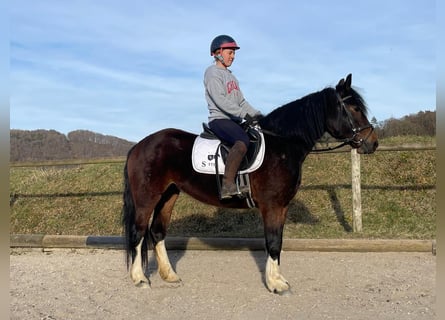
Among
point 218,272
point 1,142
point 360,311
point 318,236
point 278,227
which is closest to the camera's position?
point 1,142

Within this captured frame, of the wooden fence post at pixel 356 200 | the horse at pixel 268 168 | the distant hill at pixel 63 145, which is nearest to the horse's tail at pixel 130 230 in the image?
the horse at pixel 268 168

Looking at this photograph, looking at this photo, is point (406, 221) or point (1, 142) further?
point (406, 221)

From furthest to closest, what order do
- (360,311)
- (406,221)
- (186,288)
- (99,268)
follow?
(406,221) → (99,268) → (186,288) → (360,311)

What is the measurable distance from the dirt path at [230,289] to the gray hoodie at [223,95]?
1.99m

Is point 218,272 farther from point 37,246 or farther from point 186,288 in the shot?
point 37,246

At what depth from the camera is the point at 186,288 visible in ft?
16.8

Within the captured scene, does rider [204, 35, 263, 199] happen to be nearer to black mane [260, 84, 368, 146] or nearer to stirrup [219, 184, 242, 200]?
stirrup [219, 184, 242, 200]

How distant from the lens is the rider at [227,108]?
4.72m

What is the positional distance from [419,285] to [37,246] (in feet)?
19.6

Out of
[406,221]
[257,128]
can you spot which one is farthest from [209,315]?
[406,221]

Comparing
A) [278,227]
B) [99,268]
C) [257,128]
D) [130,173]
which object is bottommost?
[99,268]

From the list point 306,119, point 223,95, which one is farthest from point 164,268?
point 306,119

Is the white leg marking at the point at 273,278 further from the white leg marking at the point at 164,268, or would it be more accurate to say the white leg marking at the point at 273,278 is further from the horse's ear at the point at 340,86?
the horse's ear at the point at 340,86

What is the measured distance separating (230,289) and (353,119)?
233 centimetres
